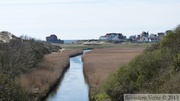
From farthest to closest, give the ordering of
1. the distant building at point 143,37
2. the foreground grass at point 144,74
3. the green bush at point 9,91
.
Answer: the distant building at point 143,37 → the foreground grass at point 144,74 → the green bush at point 9,91

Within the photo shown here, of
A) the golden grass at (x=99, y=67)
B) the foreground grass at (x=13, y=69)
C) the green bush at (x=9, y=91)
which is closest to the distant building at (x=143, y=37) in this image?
the golden grass at (x=99, y=67)

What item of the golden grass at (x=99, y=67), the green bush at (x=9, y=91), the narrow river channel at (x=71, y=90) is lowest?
the narrow river channel at (x=71, y=90)

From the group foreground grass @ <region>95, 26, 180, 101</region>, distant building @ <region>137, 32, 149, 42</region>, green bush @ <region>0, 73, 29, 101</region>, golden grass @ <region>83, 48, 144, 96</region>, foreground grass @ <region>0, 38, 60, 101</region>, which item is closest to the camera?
green bush @ <region>0, 73, 29, 101</region>

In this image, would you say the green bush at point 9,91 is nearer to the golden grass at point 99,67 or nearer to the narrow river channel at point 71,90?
the golden grass at point 99,67

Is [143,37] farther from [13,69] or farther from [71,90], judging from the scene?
[13,69]

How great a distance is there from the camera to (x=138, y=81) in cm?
1802

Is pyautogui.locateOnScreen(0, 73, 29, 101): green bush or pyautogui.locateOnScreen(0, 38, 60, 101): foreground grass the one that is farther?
pyautogui.locateOnScreen(0, 38, 60, 101): foreground grass

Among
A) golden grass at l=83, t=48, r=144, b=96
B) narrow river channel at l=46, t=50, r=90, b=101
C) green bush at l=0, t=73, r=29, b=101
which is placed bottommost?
narrow river channel at l=46, t=50, r=90, b=101

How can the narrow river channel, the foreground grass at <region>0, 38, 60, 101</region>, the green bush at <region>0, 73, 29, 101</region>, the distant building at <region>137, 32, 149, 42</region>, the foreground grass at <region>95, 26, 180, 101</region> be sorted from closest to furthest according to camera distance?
1. the green bush at <region>0, 73, 29, 101</region>
2. the foreground grass at <region>0, 38, 60, 101</region>
3. the foreground grass at <region>95, 26, 180, 101</region>
4. the narrow river channel
5. the distant building at <region>137, 32, 149, 42</region>

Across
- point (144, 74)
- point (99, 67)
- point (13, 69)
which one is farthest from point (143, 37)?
point (144, 74)

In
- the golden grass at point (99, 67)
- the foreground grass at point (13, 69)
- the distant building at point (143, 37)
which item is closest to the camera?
the foreground grass at point (13, 69)

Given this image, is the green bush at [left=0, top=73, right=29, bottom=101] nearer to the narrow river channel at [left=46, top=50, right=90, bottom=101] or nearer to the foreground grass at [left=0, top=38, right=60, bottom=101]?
the foreground grass at [left=0, top=38, right=60, bottom=101]

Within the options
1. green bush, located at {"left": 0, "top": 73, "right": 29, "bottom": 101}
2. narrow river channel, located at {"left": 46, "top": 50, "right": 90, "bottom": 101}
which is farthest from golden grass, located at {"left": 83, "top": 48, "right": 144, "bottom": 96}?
green bush, located at {"left": 0, "top": 73, "right": 29, "bottom": 101}

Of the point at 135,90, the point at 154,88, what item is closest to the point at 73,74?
the point at 135,90
